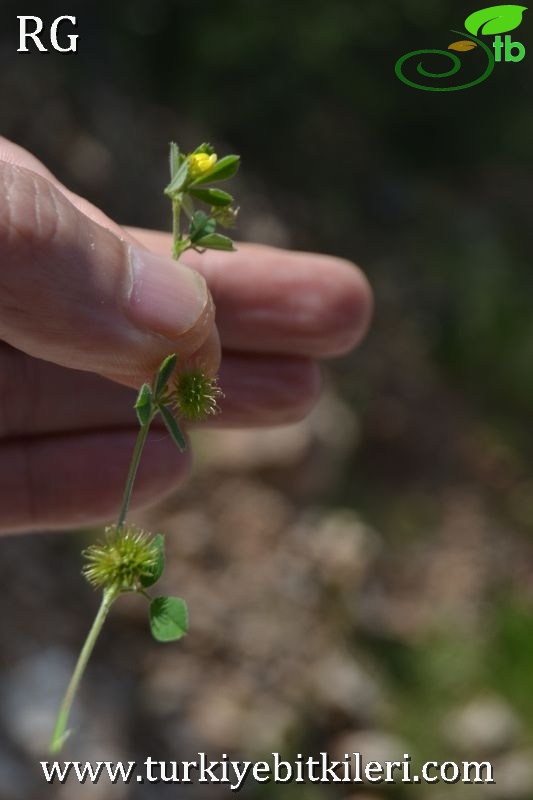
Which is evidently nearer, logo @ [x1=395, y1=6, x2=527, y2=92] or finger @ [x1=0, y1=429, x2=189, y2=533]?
finger @ [x1=0, y1=429, x2=189, y2=533]

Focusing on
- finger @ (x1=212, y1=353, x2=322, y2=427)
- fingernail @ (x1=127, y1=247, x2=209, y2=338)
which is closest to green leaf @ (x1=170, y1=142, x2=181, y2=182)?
fingernail @ (x1=127, y1=247, x2=209, y2=338)

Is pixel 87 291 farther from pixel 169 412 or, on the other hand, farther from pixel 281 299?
pixel 281 299

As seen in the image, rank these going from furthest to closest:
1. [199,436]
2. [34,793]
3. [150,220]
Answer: [150,220]
[199,436]
[34,793]

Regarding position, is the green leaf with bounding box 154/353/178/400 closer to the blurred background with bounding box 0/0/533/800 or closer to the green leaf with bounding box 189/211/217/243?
the green leaf with bounding box 189/211/217/243

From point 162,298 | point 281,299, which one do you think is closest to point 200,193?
point 162,298

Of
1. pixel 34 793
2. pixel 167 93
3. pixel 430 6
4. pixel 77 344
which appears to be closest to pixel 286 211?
pixel 167 93

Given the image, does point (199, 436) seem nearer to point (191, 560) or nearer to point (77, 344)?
point (191, 560)
